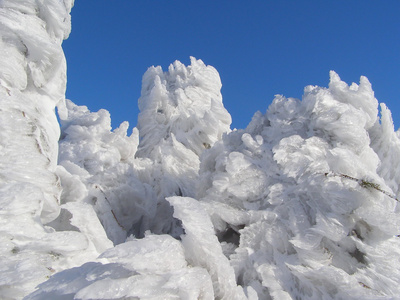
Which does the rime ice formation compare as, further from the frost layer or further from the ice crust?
the frost layer

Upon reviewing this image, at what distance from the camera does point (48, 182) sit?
157 inches

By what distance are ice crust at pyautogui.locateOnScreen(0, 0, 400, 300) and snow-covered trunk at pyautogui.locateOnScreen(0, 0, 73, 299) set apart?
0.05 feet

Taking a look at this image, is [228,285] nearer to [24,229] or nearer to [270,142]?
[24,229]

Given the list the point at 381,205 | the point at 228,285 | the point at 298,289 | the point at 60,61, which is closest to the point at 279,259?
the point at 298,289

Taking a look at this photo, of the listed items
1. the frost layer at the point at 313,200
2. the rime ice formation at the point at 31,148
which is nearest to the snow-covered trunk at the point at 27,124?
the rime ice formation at the point at 31,148

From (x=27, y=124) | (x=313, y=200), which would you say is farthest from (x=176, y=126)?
(x=313, y=200)

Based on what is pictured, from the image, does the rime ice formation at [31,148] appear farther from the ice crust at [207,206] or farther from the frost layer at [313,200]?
the frost layer at [313,200]

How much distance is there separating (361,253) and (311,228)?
0.66m

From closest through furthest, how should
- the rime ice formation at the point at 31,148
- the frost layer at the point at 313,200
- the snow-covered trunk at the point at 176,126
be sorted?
the rime ice formation at the point at 31,148 < the frost layer at the point at 313,200 < the snow-covered trunk at the point at 176,126

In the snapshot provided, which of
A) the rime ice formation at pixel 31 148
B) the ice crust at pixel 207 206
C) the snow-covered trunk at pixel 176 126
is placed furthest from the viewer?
the snow-covered trunk at pixel 176 126

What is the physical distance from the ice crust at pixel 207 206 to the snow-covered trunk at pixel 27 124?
0.02m

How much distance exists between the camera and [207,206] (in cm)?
495

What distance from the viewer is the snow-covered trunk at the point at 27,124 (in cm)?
310

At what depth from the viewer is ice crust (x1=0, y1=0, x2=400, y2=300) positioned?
2.41 meters
